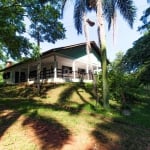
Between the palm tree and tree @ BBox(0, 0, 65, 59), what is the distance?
8.01 feet

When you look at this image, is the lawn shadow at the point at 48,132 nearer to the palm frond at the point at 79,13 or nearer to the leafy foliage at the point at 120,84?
the leafy foliage at the point at 120,84

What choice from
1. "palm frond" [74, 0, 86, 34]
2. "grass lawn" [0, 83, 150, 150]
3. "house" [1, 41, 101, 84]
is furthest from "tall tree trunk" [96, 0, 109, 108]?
"house" [1, 41, 101, 84]

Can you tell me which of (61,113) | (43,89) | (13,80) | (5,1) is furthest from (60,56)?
(61,113)

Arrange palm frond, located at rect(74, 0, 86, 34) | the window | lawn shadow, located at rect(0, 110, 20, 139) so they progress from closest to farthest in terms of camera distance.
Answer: lawn shadow, located at rect(0, 110, 20, 139), palm frond, located at rect(74, 0, 86, 34), the window

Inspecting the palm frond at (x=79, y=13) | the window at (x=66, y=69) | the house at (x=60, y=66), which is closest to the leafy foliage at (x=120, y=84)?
the palm frond at (x=79, y=13)

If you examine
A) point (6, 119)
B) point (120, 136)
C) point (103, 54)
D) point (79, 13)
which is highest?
point (79, 13)

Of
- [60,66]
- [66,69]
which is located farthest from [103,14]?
[60,66]

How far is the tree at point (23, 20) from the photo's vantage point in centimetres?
1678

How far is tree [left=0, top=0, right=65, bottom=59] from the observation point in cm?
1678

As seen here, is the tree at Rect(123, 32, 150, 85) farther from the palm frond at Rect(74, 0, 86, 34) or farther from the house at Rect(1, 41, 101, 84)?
the palm frond at Rect(74, 0, 86, 34)

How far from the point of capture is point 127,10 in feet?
65.5

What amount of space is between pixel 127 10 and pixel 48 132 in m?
13.1

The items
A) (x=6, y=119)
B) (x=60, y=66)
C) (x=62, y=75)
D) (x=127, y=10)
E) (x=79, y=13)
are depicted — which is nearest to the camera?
(x=6, y=119)

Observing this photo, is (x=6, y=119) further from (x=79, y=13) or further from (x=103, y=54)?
(x=79, y=13)
